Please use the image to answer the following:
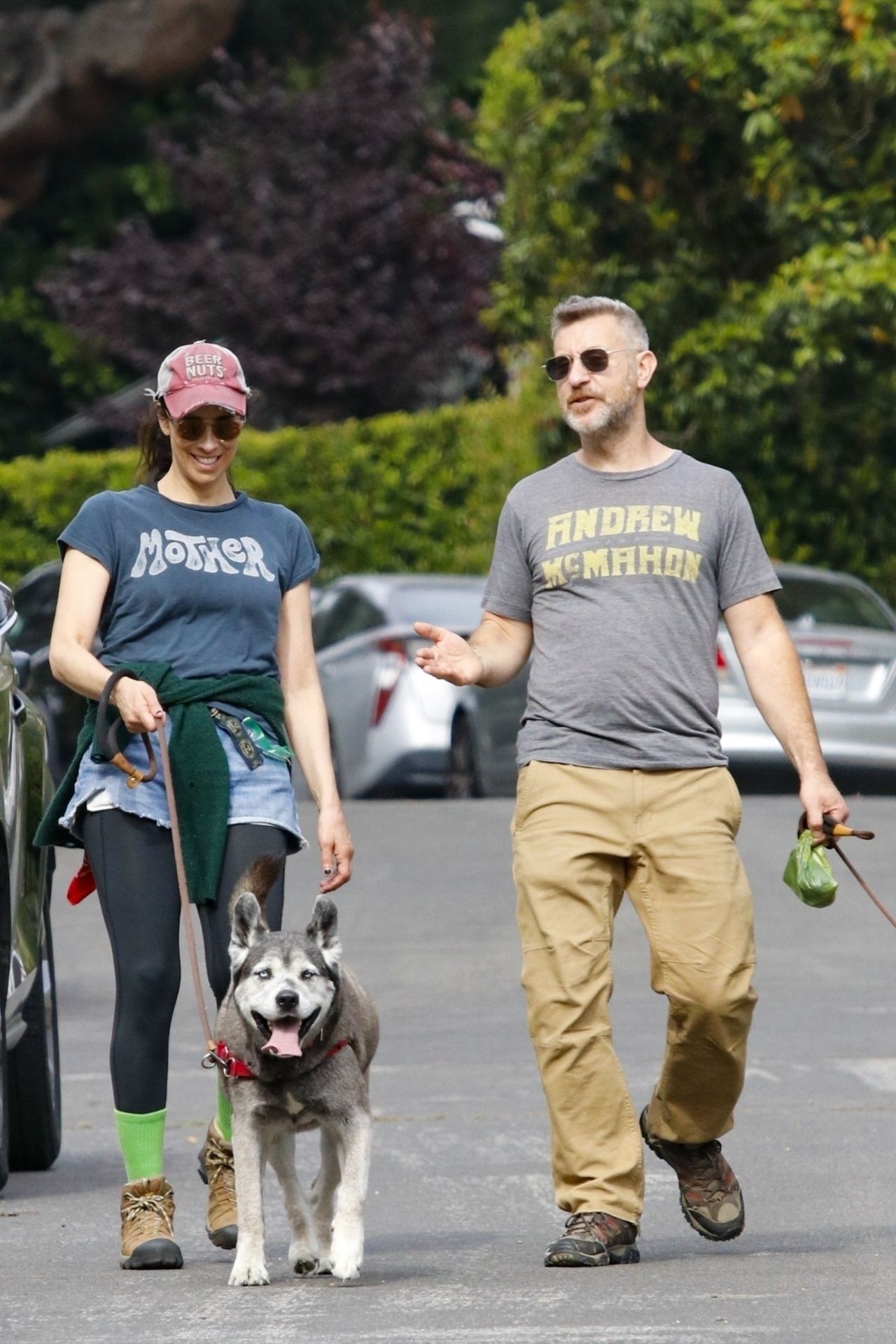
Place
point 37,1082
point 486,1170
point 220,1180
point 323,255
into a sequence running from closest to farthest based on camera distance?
point 220,1180 < point 486,1170 < point 37,1082 < point 323,255

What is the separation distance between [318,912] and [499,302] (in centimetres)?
1671

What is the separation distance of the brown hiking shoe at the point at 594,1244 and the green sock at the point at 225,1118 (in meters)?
0.76

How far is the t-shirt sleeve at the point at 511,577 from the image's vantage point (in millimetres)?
6383

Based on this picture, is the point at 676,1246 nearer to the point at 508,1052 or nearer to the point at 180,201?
the point at 508,1052

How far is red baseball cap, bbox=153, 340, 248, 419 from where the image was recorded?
6203mm

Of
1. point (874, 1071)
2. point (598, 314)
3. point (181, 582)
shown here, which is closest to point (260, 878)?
point (181, 582)

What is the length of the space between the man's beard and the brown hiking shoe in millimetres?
1771

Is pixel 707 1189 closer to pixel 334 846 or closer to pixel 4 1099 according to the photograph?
pixel 334 846

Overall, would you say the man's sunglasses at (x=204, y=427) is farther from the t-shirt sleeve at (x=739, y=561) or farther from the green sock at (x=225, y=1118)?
the green sock at (x=225, y=1118)

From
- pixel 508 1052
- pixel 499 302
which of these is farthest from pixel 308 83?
pixel 508 1052

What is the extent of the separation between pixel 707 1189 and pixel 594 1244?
407mm

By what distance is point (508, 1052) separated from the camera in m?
10.0

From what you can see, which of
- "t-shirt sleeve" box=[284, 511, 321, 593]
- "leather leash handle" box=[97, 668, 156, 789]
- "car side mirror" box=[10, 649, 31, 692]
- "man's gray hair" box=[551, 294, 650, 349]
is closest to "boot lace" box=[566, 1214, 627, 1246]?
"leather leash handle" box=[97, 668, 156, 789]

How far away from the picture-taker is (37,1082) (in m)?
7.81
